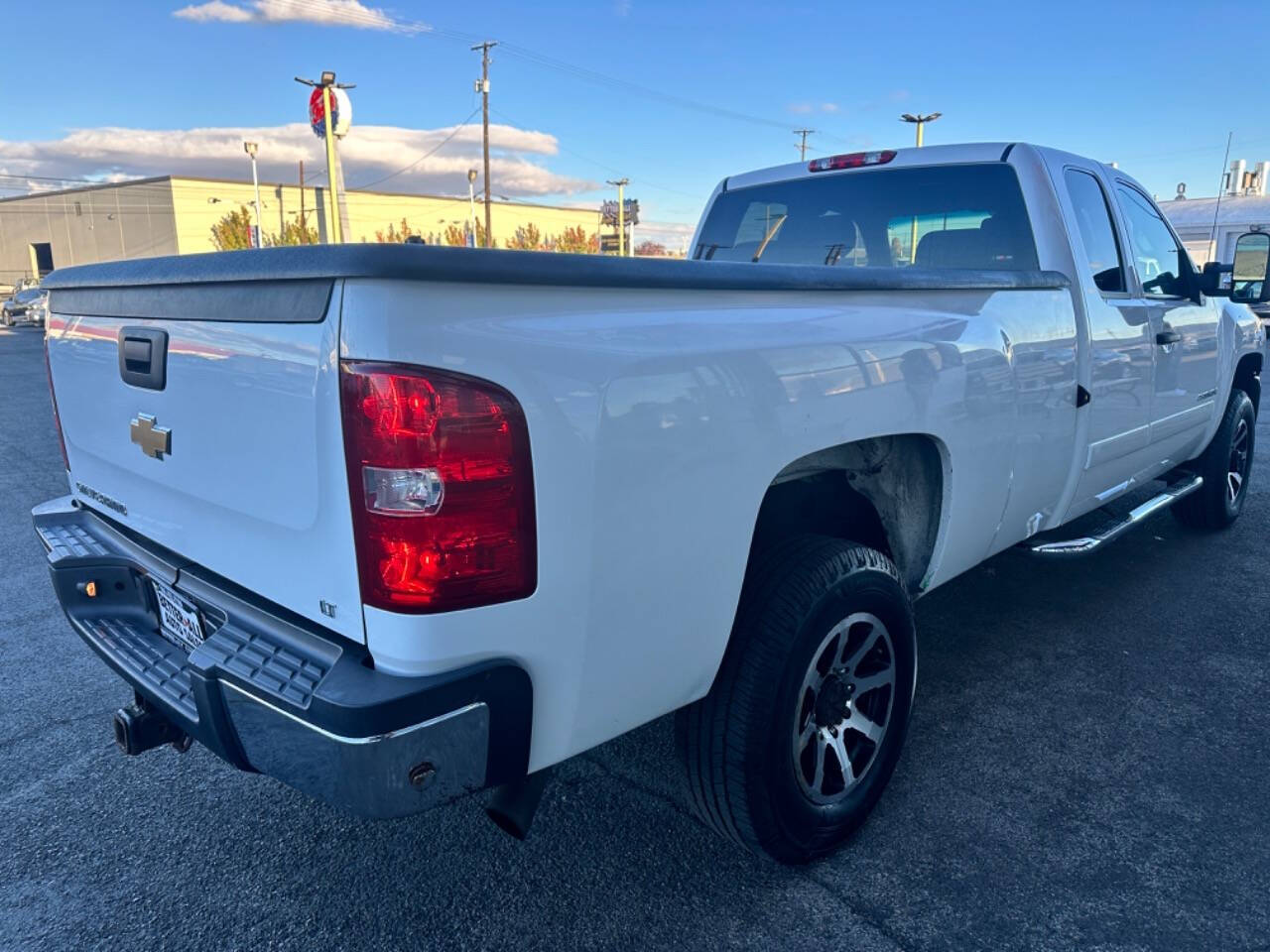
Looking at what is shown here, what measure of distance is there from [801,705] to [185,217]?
6081 cm

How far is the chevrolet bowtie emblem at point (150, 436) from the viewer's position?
2133 millimetres

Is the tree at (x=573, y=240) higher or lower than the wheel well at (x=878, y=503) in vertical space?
higher

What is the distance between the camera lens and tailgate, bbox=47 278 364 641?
165 centimetres

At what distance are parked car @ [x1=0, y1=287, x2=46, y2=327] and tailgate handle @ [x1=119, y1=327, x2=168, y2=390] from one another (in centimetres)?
3030

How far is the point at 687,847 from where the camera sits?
2.54 m

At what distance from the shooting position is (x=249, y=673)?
5.78ft

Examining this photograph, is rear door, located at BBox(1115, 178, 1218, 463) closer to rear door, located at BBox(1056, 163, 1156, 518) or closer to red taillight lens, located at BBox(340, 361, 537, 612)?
rear door, located at BBox(1056, 163, 1156, 518)

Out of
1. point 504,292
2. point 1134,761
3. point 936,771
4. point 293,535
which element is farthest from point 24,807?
point 1134,761

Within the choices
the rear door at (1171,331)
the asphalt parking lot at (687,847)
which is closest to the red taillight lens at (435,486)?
the asphalt parking lot at (687,847)

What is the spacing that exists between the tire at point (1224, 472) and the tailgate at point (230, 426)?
519 centimetres

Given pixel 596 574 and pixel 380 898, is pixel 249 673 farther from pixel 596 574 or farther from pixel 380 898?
pixel 380 898

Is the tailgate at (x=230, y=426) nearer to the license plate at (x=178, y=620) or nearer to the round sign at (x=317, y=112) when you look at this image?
the license plate at (x=178, y=620)

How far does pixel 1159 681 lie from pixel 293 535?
3382mm

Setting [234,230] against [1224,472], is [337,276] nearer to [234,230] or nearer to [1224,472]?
[1224,472]
